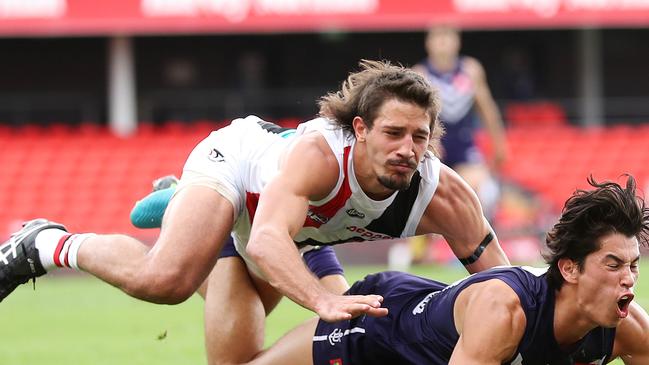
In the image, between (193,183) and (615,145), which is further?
(615,145)

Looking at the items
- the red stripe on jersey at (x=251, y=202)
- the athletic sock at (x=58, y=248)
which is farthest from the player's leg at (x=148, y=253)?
the red stripe on jersey at (x=251, y=202)

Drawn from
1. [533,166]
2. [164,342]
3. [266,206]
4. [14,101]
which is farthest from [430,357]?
[14,101]

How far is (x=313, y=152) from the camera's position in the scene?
575cm

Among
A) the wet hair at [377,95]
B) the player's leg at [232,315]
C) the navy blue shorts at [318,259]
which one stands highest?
the wet hair at [377,95]

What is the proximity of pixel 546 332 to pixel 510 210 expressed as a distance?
478 inches

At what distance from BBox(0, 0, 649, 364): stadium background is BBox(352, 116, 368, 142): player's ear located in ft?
22.7

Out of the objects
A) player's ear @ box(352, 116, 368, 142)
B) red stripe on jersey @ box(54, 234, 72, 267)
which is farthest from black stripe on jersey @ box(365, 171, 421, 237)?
red stripe on jersey @ box(54, 234, 72, 267)

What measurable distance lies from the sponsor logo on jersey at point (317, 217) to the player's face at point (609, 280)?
1.45 m

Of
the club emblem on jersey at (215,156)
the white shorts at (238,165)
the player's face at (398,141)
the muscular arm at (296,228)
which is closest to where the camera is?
the muscular arm at (296,228)

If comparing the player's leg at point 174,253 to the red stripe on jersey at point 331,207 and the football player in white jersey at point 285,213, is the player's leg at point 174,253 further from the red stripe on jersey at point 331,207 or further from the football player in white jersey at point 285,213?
the red stripe on jersey at point 331,207

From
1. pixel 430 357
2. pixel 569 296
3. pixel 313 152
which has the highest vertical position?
pixel 313 152

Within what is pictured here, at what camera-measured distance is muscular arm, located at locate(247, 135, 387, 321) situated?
507 centimetres

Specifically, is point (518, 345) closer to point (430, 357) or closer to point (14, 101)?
point (430, 357)

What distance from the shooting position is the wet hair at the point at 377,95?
18.5 feet
